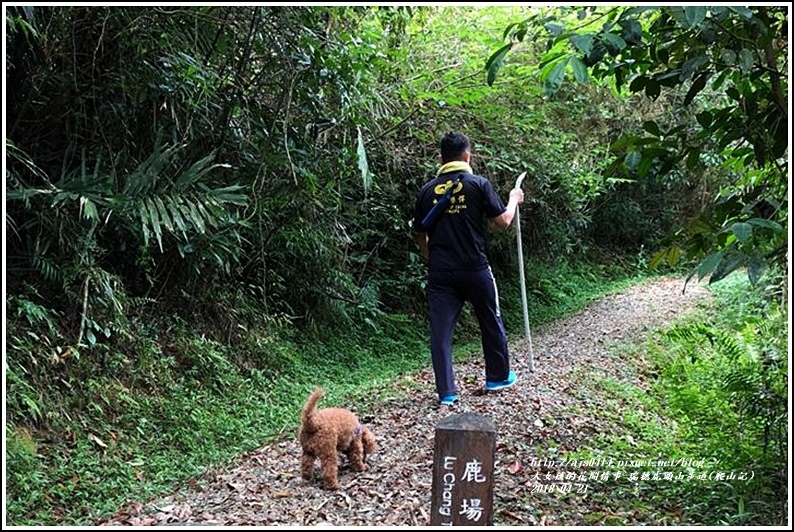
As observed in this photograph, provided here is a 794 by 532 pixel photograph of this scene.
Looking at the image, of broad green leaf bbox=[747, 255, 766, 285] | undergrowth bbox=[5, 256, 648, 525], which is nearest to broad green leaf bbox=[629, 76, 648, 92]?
broad green leaf bbox=[747, 255, 766, 285]

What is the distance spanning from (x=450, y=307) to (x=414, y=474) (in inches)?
54.5

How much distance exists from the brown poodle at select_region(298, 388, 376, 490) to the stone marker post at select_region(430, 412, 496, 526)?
929 millimetres

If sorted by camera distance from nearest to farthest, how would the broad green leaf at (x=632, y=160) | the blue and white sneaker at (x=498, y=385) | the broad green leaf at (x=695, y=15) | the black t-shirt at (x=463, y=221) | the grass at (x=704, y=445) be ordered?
1. the broad green leaf at (x=695, y=15)
2. the broad green leaf at (x=632, y=160)
3. the grass at (x=704, y=445)
4. the black t-shirt at (x=463, y=221)
5. the blue and white sneaker at (x=498, y=385)

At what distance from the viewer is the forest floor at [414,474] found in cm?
335

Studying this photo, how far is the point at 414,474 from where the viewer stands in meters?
3.77

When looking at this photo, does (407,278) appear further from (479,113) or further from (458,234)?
(458,234)

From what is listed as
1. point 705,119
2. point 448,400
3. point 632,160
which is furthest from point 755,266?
point 448,400

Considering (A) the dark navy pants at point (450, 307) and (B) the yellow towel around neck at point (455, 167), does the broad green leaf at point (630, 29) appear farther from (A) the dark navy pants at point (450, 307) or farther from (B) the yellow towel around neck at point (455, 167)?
(A) the dark navy pants at point (450, 307)

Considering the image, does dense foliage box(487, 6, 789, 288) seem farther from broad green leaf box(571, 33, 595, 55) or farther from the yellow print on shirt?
the yellow print on shirt

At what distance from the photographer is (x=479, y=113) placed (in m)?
7.83

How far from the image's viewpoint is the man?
4.68 m

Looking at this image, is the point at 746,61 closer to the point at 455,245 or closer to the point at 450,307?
the point at 455,245

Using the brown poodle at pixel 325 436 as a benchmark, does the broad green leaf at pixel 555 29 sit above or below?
above

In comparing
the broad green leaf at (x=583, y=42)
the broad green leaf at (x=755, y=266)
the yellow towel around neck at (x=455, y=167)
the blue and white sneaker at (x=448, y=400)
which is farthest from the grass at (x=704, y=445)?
the broad green leaf at (x=583, y=42)
